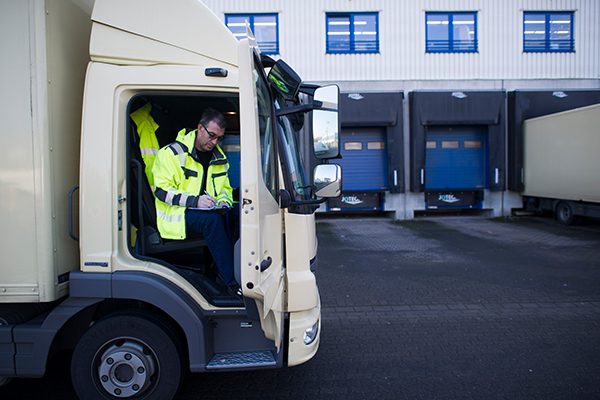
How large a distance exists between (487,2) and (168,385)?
49.2ft

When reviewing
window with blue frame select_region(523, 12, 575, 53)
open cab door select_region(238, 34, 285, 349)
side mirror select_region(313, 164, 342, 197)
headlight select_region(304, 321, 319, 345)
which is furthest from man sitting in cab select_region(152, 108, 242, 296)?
window with blue frame select_region(523, 12, 575, 53)

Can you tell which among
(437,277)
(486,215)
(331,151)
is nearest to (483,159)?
(486,215)

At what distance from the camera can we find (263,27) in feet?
40.8

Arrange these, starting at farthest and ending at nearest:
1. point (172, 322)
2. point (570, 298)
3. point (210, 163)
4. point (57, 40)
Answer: point (570, 298) → point (210, 163) → point (172, 322) → point (57, 40)

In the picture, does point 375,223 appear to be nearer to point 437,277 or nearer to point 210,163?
point 437,277

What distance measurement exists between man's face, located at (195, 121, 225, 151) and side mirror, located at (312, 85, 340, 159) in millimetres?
730

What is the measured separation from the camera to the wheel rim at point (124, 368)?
7.66 ft

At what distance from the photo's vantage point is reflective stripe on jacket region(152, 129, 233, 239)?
251 cm

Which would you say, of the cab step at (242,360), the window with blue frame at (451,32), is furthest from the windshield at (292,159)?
the window with blue frame at (451,32)

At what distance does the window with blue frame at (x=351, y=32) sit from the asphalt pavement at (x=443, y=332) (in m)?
7.95

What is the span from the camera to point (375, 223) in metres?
11.9

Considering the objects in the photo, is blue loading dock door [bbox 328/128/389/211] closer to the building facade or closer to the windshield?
the building facade

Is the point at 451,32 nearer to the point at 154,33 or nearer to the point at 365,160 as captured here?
the point at 365,160

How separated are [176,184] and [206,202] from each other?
261 millimetres
